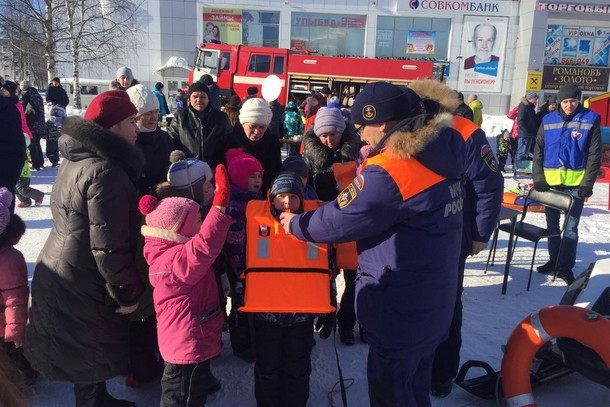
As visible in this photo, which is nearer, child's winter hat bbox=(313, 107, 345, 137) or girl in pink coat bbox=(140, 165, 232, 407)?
girl in pink coat bbox=(140, 165, 232, 407)

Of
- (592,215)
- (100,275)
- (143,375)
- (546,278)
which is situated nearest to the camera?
(100,275)

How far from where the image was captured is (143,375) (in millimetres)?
2666

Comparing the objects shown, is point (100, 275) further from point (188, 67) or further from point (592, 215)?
point (188, 67)

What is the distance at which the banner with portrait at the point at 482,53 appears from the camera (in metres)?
24.7

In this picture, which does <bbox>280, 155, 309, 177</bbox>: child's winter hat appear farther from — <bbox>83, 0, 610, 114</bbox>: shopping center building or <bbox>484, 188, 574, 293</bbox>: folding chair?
<bbox>83, 0, 610, 114</bbox>: shopping center building

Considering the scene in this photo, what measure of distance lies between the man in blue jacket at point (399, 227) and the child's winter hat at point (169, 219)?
0.46 m

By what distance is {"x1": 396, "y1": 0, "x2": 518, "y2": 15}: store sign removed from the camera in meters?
24.5

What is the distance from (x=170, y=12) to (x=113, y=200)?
82.2 feet

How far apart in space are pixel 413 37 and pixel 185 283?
25660mm

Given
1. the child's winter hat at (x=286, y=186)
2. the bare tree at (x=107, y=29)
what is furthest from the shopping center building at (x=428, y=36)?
the child's winter hat at (x=286, y=186)

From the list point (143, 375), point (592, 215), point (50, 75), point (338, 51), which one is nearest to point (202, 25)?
point (338, 51)

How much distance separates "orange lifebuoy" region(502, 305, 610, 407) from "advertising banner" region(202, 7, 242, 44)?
24.5 m

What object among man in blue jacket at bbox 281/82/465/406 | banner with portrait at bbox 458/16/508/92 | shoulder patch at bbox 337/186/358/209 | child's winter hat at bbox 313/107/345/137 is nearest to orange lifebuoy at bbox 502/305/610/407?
man in blue jacket at bbox 281/82/465/406

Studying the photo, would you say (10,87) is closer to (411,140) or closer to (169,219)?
(169,219)
